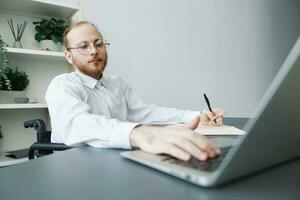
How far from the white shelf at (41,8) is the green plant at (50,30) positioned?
84mm

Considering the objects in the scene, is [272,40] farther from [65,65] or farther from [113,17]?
[65,65]

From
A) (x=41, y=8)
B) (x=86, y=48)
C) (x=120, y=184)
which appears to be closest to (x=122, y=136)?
(x=120, y=184)

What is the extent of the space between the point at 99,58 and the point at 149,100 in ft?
3.82

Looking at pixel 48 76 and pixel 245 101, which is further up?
pixel 48 76

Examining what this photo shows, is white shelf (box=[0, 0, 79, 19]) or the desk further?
white shelf (box=[0, 0, 79, 19])

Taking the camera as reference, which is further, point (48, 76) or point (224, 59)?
point (224, 59)

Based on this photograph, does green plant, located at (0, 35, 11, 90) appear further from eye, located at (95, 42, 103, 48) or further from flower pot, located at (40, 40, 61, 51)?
eye, located at (95, 42, 103, 48)

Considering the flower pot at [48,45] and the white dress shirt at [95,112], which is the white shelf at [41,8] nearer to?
the flower pot at [48,45]

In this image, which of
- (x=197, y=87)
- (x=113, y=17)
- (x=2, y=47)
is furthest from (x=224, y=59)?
(x=2, y=47)

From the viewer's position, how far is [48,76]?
212 cm

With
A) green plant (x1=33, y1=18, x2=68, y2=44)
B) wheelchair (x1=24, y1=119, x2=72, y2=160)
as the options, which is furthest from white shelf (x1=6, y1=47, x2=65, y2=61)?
wheelchair (x1=24, y1=119, x2=72, y2=160)

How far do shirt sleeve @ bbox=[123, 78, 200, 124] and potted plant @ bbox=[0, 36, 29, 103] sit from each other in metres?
0.71

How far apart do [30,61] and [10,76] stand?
0.29 meters

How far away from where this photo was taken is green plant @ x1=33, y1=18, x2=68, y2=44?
6.30ft
